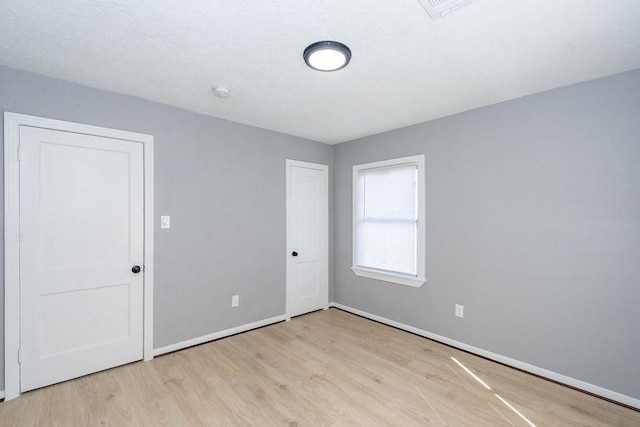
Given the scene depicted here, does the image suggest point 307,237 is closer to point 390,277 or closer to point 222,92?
point 390,277

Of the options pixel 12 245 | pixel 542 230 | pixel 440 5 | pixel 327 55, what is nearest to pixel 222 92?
pixel 327 55

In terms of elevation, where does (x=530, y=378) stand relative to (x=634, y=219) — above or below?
below

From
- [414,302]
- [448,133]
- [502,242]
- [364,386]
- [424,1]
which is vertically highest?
[424,1]

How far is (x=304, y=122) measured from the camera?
3.44 meters

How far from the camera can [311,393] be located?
2299mm

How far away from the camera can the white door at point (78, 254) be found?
229 centimetres

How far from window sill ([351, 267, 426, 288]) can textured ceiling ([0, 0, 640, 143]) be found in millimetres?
1963

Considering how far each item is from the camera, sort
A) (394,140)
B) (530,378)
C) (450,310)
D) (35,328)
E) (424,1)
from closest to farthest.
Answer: (424,1) → (35,328) → (530,378) → (450,310) → (394,140)

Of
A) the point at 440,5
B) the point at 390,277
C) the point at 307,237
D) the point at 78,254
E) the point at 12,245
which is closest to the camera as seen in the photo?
the point at 440,5

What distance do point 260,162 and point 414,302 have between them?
2.54 m

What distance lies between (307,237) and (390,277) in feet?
4.17

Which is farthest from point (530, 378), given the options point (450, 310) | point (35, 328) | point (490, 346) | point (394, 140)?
point (35, 328)

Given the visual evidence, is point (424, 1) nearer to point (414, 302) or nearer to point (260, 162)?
point (260, 162)

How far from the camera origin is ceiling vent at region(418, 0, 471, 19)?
1.50m
